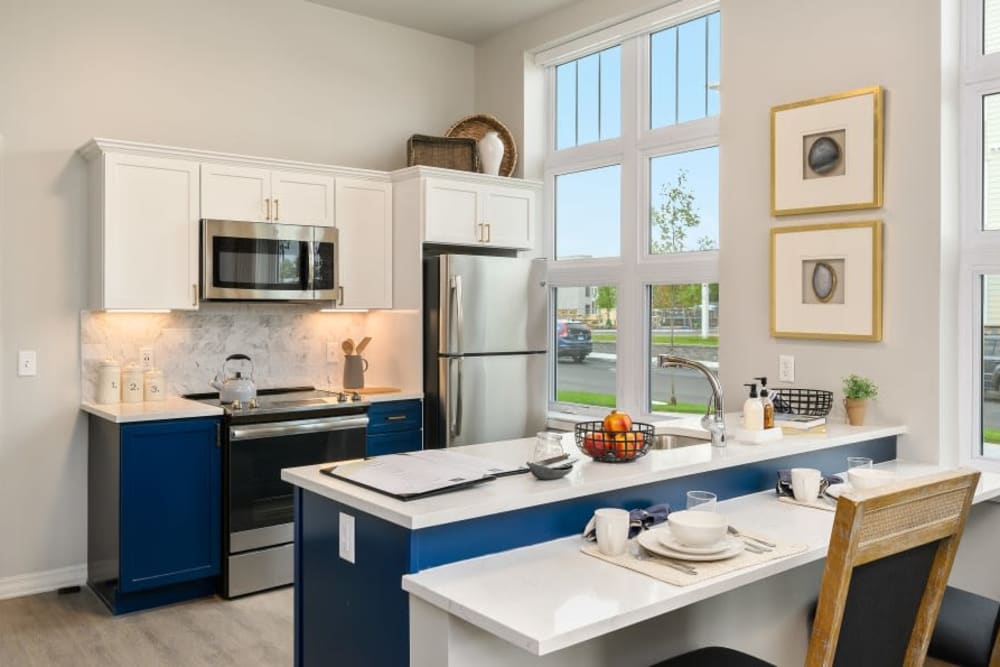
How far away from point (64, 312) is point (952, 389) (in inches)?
158

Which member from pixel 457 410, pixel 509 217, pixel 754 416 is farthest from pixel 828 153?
pixel 457 410

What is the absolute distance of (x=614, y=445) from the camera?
7.74ft

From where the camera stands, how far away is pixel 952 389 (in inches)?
124

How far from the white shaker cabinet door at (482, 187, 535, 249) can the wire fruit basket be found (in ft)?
8.60

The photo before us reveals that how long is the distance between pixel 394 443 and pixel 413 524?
2721mm

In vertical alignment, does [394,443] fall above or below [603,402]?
below

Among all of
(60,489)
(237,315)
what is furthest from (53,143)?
(60,489)

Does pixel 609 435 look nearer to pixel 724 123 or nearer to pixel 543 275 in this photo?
pixel 724 123

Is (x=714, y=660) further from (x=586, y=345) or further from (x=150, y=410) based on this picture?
(x=586, y=345)

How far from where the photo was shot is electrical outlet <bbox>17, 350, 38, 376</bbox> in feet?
12.8

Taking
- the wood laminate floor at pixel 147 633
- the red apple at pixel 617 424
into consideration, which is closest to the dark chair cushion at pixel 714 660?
the red apple at pixel 617 424

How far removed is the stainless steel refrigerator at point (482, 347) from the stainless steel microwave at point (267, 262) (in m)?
0.58

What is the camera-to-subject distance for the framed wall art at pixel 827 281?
129 inches

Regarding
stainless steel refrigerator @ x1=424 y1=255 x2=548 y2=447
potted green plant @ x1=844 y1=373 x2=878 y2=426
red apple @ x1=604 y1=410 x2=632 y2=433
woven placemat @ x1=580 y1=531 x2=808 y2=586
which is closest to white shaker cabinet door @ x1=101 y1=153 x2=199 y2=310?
stainless steel refrigerator @ x1=424 y1=255 x2=548 y2=447
